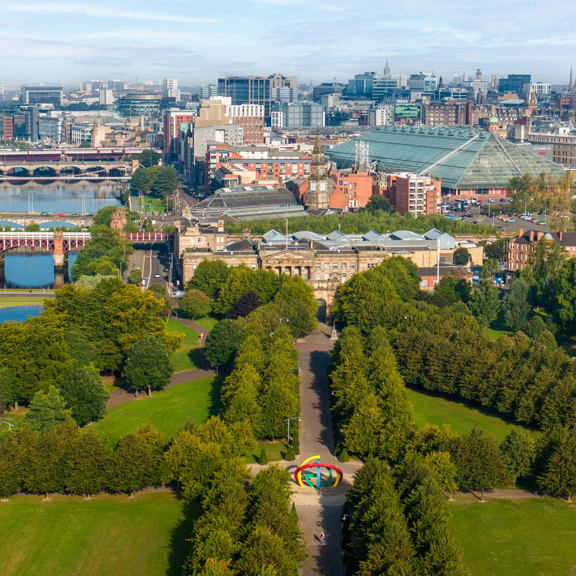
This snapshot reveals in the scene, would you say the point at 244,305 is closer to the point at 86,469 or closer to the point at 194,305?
the point at 194,305

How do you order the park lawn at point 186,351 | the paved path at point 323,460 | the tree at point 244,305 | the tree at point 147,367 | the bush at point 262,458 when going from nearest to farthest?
the paved path at point 323,460, the bush at point 262,458, the tree at point 147,367, the park lawn at point 186,351, the tree at point 244,305

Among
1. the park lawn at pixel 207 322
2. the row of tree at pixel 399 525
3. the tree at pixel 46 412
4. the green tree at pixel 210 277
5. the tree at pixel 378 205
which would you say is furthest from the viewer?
the tree at pixel 378 205

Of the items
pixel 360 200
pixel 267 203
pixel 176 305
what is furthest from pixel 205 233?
pixel 360 200

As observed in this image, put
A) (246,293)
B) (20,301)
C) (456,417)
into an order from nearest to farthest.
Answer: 1. (456,417)
2. (246,293)
3. (20,301)

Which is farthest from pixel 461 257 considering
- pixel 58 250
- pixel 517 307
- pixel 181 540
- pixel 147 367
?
pixel 181 540

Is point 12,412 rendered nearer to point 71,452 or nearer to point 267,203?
point 71,452

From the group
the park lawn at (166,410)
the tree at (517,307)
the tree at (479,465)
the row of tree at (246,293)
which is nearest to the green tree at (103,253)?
the row of tree at (246,293)

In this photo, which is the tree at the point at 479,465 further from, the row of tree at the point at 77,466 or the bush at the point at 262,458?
the row of tree at the point at 77,466
